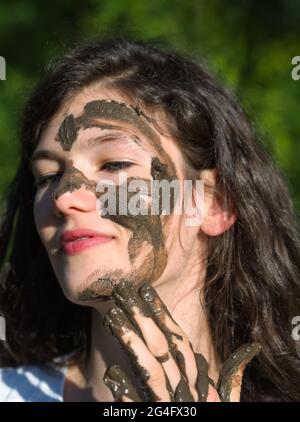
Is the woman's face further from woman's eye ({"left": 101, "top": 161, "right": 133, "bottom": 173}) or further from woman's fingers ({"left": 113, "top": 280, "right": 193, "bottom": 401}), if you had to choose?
woman's fingers ({"left": 113, "top": 280, "right": 193, "bottom": 401})

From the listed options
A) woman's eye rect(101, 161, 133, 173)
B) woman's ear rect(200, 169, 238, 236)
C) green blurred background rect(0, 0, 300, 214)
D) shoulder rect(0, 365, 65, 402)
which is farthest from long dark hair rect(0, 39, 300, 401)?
green blurred background rect(0, 0, 300, 214)

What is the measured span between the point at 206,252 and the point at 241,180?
26cm

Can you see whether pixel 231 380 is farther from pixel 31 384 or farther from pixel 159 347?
pixel 31 384

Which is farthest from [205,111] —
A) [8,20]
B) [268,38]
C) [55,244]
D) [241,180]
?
[8,20]

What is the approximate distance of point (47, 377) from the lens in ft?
8.96

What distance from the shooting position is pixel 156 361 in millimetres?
1914

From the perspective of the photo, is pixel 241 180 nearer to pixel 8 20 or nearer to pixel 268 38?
pixel 268 38

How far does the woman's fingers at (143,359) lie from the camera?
190 centimetres

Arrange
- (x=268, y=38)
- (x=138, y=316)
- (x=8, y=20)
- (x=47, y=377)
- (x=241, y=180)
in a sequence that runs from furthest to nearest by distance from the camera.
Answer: (x=8, y=20) < (x=268, y=38) < (x=47, y=377) < (x=241, y=180) < (x=138, y=316)

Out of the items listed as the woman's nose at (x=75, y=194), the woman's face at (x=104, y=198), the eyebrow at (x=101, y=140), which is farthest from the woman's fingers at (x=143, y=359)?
the eyebrow at (x=101, y=140)

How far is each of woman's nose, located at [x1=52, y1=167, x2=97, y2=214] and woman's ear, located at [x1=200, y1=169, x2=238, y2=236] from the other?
16.4 inches

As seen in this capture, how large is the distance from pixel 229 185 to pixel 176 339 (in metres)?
0.70

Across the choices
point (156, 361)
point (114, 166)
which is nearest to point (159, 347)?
point (156, 361)

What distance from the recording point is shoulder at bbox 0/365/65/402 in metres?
2.63
